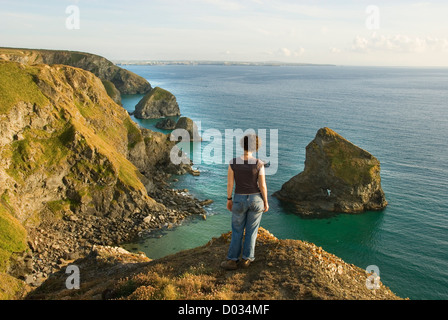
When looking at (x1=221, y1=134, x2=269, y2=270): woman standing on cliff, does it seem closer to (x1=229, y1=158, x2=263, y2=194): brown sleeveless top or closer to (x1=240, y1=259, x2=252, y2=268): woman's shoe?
(x1=229, y1=158, x2=263, y2=194): brown sleeveless top

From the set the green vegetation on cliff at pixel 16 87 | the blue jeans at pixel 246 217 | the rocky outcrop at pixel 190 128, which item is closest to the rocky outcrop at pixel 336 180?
the blue jeans at pixel 246 217

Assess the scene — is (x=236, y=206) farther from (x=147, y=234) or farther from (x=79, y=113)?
(x=79, y=113)

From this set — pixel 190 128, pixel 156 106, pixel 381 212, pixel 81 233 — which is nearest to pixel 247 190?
pixel 81 233

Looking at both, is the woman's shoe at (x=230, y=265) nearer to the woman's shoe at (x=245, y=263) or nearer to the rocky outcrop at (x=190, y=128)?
the woman's shoe at (x=245, y=263)

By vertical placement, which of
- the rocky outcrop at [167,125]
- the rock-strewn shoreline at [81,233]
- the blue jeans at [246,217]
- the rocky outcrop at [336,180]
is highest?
the blue jeans at [246,217]

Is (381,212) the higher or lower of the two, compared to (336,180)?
lower

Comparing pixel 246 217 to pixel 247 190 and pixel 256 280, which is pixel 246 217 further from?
pixel 256 280

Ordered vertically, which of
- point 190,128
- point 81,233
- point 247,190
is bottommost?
point 81,233
